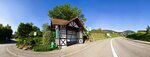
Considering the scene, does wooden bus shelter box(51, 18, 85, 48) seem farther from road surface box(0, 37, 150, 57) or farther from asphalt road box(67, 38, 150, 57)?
asphalt road box(67, 38, 150, 57)

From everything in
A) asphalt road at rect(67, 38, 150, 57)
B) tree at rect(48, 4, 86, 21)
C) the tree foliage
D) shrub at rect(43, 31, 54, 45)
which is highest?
tree at rect(48, 4, 86, 21)

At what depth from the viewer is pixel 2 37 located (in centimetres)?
6588

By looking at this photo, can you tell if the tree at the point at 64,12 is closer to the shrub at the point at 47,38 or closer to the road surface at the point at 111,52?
the shrub at the point at 47,38

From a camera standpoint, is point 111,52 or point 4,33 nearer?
point 111,52

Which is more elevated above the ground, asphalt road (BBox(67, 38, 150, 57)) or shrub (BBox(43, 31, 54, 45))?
shrub (BBox(43, 31, 54, 45))

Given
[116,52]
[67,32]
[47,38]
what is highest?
[67,32]

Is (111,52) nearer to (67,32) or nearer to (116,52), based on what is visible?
(116,52)

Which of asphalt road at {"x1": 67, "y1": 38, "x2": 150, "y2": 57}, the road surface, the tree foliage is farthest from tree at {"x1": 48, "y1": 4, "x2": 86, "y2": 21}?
asphalt road at {"x1": 67, "y1": 38, "x2": 150, "y2": 57}

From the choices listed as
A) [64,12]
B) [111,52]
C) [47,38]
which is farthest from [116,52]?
[64,12]

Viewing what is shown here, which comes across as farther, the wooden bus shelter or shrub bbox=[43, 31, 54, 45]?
the wooden bus shelter

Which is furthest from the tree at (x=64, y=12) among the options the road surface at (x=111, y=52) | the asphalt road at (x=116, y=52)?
the asphalt road at (x=116, y=52)

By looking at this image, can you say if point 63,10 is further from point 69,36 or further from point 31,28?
point 69,36

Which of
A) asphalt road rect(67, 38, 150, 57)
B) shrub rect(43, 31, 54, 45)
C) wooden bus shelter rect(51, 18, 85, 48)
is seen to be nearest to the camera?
asphalt road rect(67, 38, 150, 57)

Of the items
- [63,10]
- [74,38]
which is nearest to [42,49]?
[74,38]
